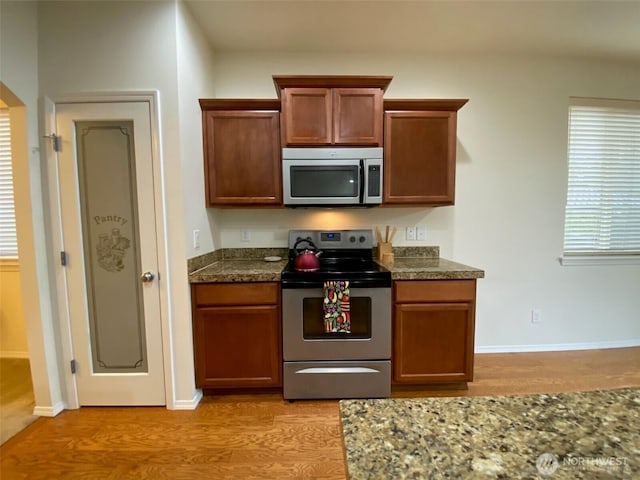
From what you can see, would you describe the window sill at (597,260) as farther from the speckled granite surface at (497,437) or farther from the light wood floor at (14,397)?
the light wood floor at (14,397)

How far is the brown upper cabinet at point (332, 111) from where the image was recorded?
2.19m

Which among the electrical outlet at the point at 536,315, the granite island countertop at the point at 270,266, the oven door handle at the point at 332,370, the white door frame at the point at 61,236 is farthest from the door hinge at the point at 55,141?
the electrical outlet at the point at 536,315

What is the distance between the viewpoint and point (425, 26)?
88.9 inches

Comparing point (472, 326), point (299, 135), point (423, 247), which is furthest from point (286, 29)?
point (472, 326)

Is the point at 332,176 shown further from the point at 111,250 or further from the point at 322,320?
the point at 111,250

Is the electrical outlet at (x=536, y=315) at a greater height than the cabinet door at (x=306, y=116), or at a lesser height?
lesser

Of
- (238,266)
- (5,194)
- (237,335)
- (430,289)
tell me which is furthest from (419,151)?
(5,194)

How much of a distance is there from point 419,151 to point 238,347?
2086mm

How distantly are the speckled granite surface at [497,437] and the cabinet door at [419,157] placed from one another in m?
1.80

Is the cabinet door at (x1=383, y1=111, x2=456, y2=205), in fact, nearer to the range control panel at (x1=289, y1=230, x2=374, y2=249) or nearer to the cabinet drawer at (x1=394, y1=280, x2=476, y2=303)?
the range control panel at (x1=289, y1=230, x2=374, y2=249)

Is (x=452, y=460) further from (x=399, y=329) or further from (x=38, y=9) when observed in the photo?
(x=38, y=9)

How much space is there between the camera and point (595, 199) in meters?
2.83

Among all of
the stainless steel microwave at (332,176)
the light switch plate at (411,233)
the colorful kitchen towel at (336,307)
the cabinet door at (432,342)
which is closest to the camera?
the colorful kitchen towel at (336,307)

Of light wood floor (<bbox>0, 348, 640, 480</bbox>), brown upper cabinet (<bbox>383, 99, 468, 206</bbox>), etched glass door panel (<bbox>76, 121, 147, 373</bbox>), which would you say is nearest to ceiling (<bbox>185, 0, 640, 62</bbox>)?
brown upper cabinet (<bbox>383, 99, 468, 206</bbox>)
